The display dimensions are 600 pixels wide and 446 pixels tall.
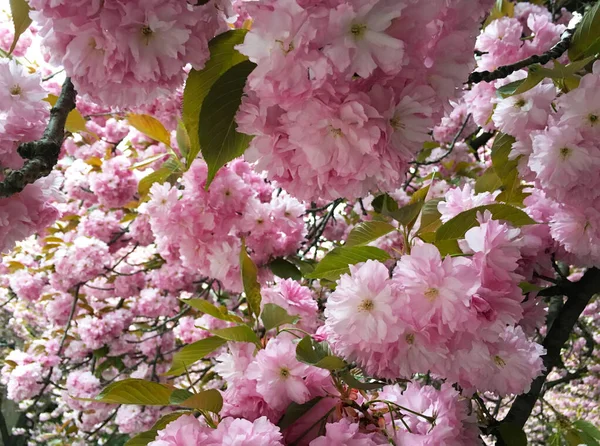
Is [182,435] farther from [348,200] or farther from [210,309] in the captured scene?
[348,200]

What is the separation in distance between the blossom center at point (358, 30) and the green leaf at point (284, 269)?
4.04 feet

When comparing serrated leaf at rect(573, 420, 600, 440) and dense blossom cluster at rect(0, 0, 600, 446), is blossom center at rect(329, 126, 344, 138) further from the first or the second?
serrated leaf at rect(573, 420, 600, 440)

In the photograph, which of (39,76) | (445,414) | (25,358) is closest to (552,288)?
(445,414)

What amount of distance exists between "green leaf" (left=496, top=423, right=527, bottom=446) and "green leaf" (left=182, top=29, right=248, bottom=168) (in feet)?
3.48

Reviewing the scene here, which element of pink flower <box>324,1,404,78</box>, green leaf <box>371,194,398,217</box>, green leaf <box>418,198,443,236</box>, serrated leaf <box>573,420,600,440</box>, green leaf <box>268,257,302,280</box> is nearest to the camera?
pink flower <box>324,1,404,78</box>

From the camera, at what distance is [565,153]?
99cm

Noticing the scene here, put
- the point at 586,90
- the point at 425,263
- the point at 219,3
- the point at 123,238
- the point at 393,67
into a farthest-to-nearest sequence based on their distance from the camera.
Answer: the point at 123,238, the point at 586,90, the point at 425,263, the point at 219,3, the point at 393,67

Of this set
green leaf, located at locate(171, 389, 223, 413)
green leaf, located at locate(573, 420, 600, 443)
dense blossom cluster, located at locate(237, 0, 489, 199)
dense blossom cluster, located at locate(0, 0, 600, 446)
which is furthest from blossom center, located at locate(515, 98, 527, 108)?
green leaf, located at locate(573, 420, 600, 443)

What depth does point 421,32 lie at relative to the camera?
0.51 m

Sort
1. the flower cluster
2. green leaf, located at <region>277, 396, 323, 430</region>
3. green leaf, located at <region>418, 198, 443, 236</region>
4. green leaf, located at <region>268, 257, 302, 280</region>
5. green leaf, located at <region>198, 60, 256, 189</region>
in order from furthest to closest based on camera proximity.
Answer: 1. green leaf, located at <region>268, 257, 302, 280</region>
2. the flower cluster
3. green leaf, located at <region>418, 198, 443, 236</region>
4. green leaf, located at <region>277, 396, 323, 430</region>
5. green leaf, located at <region>198, 60, 256, 189</region>

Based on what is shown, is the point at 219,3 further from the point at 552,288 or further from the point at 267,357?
the point at 552,288

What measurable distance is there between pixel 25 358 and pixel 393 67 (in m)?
4.43

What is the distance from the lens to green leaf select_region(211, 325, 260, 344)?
0.98 m

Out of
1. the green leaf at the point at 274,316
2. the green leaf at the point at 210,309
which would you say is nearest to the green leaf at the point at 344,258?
the green leaf at the point at 274,316
